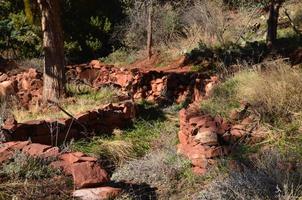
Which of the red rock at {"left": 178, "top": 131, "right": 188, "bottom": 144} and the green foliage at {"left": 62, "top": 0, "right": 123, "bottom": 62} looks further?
the green foliage at {"left": 62, "top": 0, "right": 123, "bottom": 62}

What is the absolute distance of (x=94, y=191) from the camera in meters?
4.77

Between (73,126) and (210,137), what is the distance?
2.71m

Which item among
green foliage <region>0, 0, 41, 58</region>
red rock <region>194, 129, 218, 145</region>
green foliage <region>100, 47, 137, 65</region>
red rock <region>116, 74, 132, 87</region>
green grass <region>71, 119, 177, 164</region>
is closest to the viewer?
red rock <region>194, 129, 218, 145</region>

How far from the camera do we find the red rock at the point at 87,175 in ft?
15.9

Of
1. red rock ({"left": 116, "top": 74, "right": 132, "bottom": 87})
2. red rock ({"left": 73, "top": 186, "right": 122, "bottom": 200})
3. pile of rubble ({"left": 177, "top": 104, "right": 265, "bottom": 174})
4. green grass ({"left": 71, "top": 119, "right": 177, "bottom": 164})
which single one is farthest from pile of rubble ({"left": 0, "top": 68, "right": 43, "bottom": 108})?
red rock ({"left": 73, "top": 186, "right": 122, "bottom": 200})

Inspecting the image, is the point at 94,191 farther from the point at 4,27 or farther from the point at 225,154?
the point at 4,27

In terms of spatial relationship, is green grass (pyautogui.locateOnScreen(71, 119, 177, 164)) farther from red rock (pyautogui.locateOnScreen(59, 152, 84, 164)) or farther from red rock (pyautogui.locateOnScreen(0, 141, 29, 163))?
red rock (pyautogui.locateOnScreen(59, 152, 84, 164))

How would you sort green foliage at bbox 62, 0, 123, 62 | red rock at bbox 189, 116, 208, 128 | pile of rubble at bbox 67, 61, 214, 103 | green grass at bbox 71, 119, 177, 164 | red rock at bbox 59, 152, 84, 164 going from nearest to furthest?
1. red rock at bbox 59, 152, 84, 164
2. red rock at bbox 189, 116, 208, 128
3. green grass at bbox 71, 119, 177, 164
4. pile of rubble at bbox 67, 61, 214, 103
5. green foliage at bbox 62, 0, 123, 62

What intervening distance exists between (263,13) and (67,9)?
7.04 m

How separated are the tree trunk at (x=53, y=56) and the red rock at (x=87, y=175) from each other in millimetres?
5718

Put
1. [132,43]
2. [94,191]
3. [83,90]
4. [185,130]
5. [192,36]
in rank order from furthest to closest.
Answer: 1. [132,43]
2. [192,36]
3. [83,90]
4. [185,130]
5. [94,191]

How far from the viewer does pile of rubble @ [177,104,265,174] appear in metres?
6.07

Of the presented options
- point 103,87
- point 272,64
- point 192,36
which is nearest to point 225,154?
point 272,64

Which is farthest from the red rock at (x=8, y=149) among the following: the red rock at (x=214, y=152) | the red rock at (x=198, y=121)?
the red rock at (x=198, y=121)
